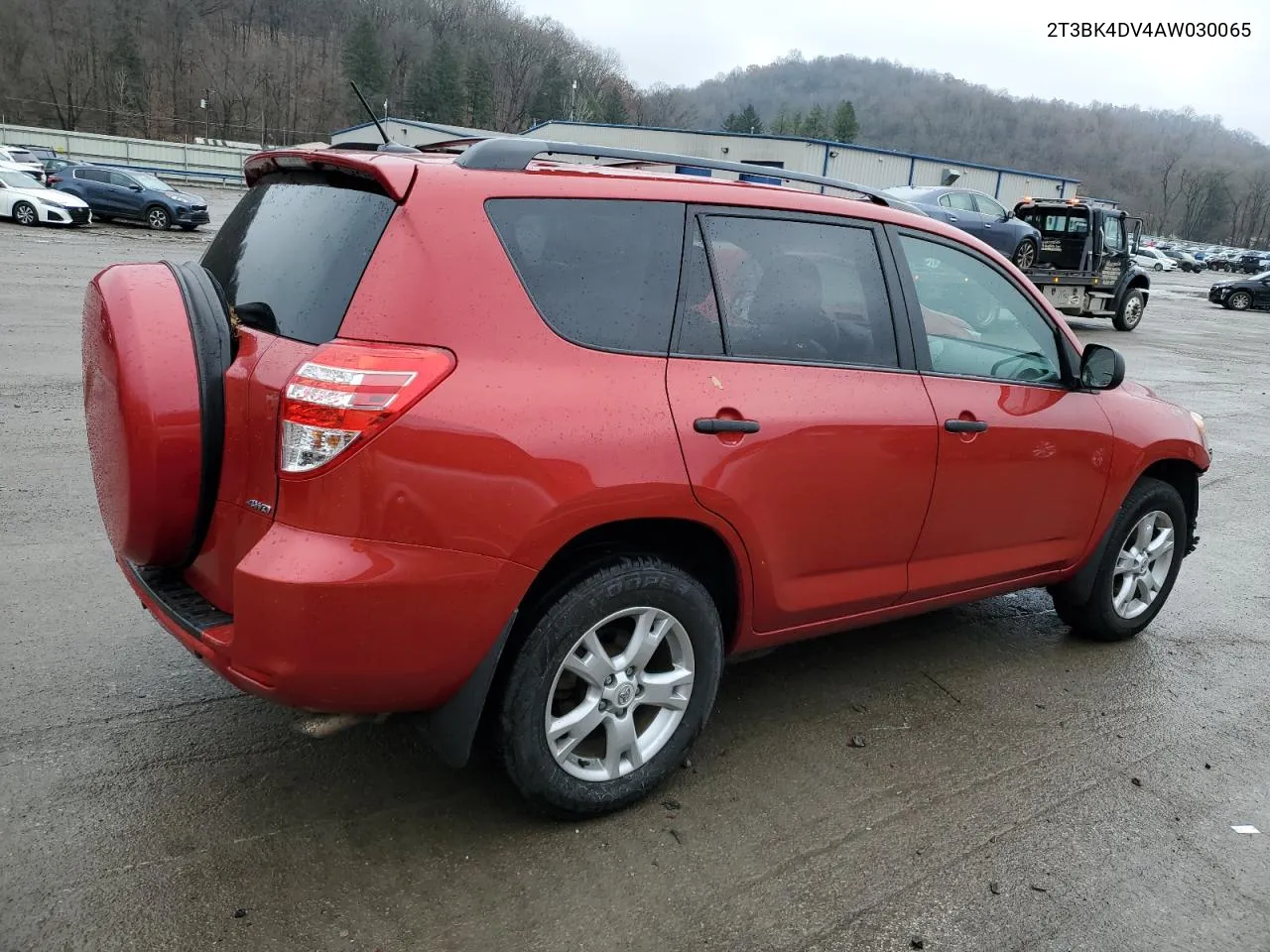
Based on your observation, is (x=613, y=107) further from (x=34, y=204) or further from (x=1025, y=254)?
(x=1025, y=254)

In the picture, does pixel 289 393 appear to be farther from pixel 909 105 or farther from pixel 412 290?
pixel 909 105

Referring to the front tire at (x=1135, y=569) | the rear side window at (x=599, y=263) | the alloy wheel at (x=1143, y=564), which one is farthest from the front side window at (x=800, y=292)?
the alloy wheel at (x=1143, y=564)

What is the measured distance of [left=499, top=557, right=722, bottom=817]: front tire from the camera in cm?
268

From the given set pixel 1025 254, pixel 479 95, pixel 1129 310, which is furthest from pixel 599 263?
pixel 479 95

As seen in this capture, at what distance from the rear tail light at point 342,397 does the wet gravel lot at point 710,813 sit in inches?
45.2

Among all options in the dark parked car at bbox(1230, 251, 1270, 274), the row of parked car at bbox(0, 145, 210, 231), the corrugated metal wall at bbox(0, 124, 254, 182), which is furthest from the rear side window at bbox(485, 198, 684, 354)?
the dark parked car at bbox(1230, 251, 1270, 274)

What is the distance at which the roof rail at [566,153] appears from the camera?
2733 millimetres

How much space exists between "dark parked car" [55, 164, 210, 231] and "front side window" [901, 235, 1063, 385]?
27.1 metres

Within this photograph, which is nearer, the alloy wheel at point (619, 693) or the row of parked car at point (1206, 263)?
the alloy wheel at point (619, 693)

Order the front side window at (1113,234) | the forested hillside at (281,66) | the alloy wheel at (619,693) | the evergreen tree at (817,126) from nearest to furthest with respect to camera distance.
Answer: the alloy wheel at (619,693)
the front side window at (1113,234)
the forested hillside at (281,66)
the evergreen tree at (817,126)

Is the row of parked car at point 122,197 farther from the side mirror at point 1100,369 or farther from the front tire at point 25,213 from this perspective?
the side mirror at point 1100,369

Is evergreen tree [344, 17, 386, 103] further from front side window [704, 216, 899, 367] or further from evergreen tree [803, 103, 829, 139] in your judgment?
front side window [704, 216, 899, 367]

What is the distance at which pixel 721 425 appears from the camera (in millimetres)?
2846

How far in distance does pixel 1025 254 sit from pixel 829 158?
25.0 meters
